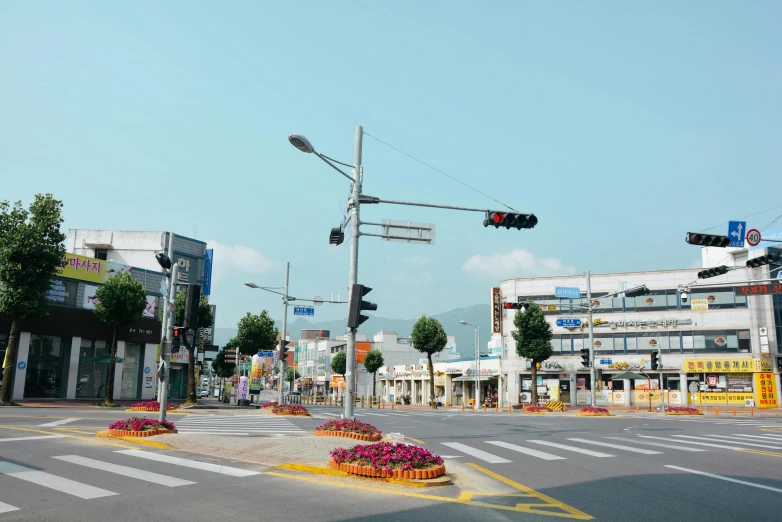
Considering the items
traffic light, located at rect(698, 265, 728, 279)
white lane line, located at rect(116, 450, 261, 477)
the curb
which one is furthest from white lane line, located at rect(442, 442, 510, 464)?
traffic light, located at rect(698, 265, 728, 279)

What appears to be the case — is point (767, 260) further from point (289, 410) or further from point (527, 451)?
point (289, 410)

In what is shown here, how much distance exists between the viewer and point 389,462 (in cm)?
1134

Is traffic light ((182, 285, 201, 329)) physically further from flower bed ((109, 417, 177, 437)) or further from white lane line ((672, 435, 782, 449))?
white lane line ((672, 435, 782, 449))

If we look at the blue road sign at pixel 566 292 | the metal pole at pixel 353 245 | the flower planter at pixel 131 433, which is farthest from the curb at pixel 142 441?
the blue road sign at pixel 566 292

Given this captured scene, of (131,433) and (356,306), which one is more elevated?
(356,306)

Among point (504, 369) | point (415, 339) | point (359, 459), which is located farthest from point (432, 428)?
point (504, 369)

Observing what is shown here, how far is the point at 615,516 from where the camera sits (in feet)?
29.1

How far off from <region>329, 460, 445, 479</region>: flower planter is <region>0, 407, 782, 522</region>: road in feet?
1.54

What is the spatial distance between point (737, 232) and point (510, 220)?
31.5 ft

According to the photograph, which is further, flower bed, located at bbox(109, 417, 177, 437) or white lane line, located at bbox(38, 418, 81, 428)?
white lane line, located at bbox(38, 418, 81, 428)

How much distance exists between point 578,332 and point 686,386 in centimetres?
1142

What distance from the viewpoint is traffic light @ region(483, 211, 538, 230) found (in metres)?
16.5

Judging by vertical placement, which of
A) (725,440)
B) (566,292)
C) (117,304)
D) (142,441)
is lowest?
(725,440)

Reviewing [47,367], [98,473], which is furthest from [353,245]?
[47,367]
